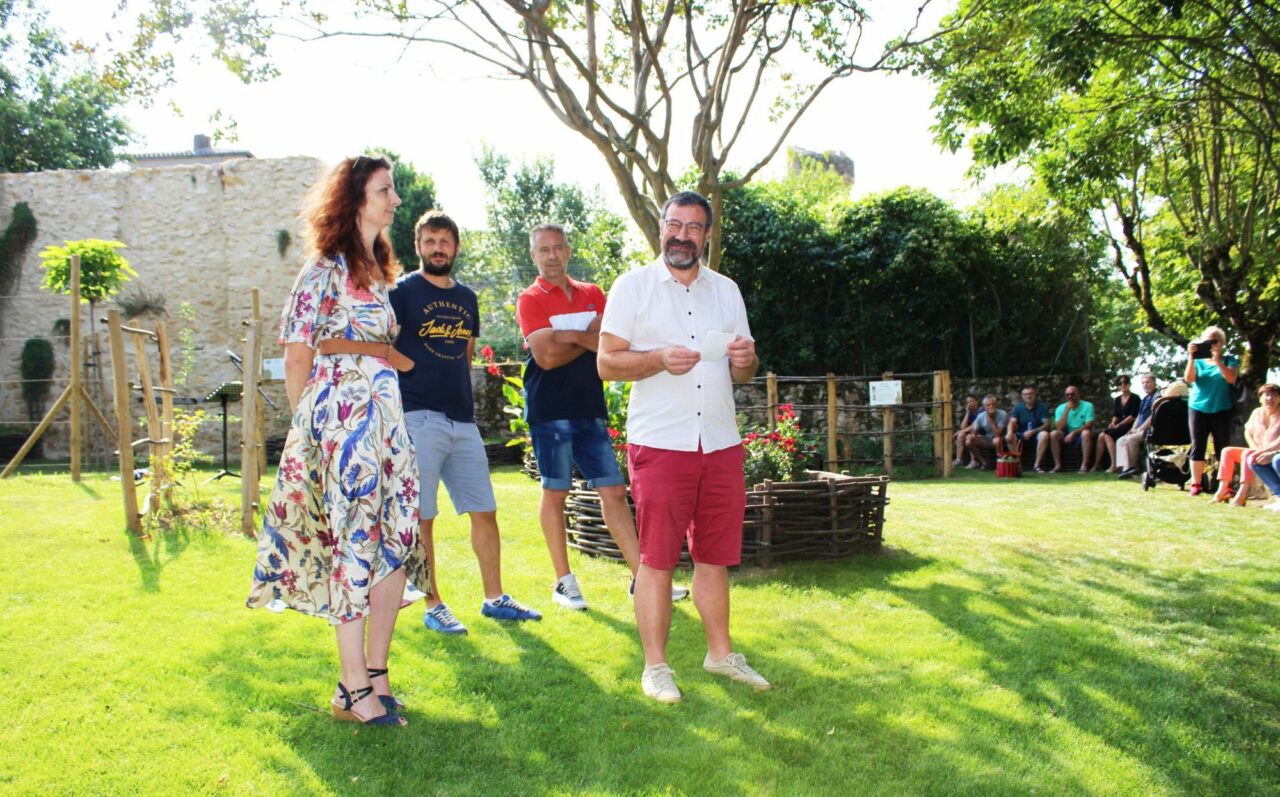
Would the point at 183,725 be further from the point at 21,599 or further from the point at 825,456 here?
the point at 825,456

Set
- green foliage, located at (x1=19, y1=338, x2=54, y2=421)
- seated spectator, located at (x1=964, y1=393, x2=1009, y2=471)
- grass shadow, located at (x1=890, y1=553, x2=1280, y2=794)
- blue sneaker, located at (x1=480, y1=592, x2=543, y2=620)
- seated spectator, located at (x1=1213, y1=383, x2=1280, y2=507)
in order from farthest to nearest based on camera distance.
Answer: green foliage, located at (x1=19, y1=338, x2=54, y2=421) → seated spectator, located at (x1=964, y1=393, x2=1009, y2=471) → seated spectator, located at (x1=1213, y1=383, x2=1280, y2=507) → blue sneaker, located at (x1=480, y1=592, x2=543, y2=620) → grass shadow, located at (x1=890, y1=553, x2=1280, y2=794)

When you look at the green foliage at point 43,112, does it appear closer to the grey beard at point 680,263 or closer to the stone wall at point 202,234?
the stone wall at point 202,234

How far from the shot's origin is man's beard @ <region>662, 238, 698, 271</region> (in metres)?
3.33

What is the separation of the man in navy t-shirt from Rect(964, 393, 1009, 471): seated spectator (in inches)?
396

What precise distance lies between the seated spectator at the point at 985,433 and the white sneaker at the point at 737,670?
33.0ft

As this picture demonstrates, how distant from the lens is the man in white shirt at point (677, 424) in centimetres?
329

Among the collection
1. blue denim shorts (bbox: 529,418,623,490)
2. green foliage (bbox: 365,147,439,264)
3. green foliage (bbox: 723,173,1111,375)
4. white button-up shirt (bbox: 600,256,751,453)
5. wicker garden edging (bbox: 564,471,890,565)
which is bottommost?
wicker garden edging (bbox: 564,471,890,565)

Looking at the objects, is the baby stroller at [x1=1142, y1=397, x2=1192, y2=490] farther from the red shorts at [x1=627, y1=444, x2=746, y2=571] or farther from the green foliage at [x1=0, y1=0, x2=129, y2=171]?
the green foliage at [x1=0, y1=0, x2=129, y2=171]

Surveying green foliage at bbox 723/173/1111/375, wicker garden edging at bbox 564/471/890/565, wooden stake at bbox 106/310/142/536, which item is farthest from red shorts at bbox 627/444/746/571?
green foliage at bbox 723/173/1111/375

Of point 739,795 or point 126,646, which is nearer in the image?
point 739,795

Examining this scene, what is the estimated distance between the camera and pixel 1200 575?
16.8 ft

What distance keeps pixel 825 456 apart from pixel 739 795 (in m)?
9.95

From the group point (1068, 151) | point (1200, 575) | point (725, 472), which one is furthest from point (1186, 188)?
point (725, 472)

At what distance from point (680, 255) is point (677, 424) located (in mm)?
621
